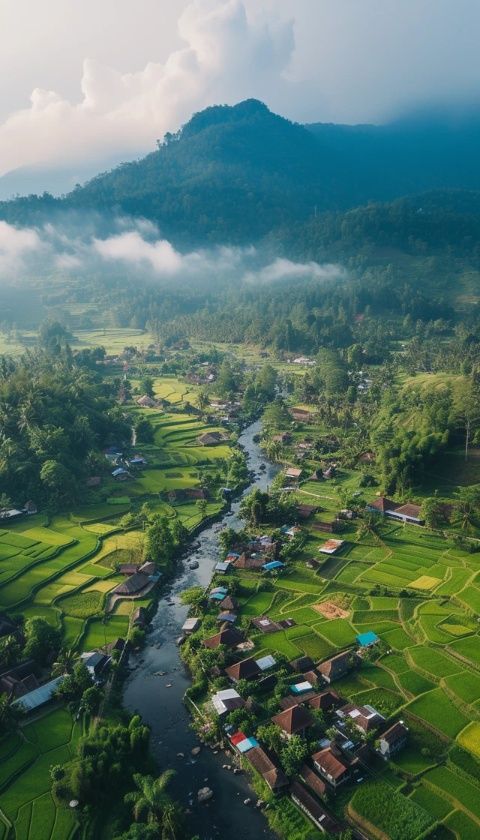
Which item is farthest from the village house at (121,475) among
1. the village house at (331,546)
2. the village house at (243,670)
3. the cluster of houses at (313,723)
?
the village house at (243,670)

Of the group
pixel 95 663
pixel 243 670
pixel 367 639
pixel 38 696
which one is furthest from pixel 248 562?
pixel 38 696

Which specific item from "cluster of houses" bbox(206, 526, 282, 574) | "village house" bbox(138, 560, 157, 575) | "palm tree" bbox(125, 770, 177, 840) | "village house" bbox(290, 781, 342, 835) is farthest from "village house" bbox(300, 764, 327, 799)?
"village house" bbox(138, 560, 157, 575)

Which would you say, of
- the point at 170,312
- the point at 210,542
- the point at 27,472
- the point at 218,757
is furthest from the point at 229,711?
the point at 170,312

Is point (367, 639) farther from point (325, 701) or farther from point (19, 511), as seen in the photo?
point (19, 511)

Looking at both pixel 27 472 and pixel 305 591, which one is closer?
pixel 305 591

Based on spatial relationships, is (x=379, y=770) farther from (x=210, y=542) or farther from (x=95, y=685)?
(x=210, y=542)

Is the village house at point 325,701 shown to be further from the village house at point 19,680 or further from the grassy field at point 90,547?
the village house at point 19,680
